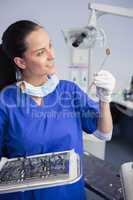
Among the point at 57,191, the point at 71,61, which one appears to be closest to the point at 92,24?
the point at 57,191

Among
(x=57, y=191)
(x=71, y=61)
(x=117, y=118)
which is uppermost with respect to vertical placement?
(x=71, y=61)

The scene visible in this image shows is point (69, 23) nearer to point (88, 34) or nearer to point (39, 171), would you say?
point (88, 34)

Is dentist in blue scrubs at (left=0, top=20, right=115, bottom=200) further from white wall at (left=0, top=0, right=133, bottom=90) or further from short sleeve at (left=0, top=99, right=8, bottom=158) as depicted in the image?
white wall at (left=0, top=0, right=133, bottom=90)

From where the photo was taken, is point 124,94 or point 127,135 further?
point 127,135

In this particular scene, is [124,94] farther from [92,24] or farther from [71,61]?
[92,24]

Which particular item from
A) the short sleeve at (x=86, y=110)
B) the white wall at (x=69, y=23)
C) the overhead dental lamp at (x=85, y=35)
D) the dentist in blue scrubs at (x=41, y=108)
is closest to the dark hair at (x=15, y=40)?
the dentist in blue scrubs at (x=41, y=108)

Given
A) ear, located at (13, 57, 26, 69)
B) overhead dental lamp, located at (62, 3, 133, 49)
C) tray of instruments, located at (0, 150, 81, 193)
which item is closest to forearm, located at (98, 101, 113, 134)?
tray of instruments, located at (0, 150, 81, 193)

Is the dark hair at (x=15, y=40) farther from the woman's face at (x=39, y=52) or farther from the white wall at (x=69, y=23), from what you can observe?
the white wall at (x=69, y=23)

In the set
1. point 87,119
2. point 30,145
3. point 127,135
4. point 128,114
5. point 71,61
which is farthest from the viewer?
point 127,135

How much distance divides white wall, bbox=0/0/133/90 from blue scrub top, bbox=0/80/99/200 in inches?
56.1

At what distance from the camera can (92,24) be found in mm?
1539

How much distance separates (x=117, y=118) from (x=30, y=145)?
97.0 inches

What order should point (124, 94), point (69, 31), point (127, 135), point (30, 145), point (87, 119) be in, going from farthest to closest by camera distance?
point (127, 135) < point (124, 94) < point (69, 31) < point (87, 119) < point (30, 145)

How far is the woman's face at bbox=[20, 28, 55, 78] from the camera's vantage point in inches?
42.4
